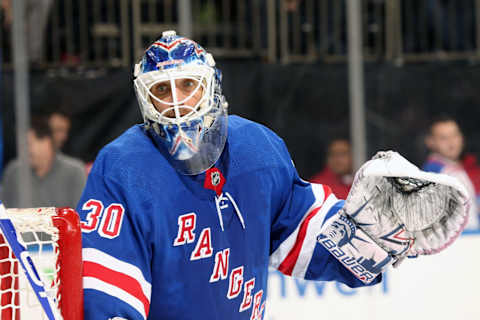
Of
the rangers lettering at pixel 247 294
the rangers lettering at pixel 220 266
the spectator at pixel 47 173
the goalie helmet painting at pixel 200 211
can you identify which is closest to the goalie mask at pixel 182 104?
the goalie helmet painting at pixel 200 211

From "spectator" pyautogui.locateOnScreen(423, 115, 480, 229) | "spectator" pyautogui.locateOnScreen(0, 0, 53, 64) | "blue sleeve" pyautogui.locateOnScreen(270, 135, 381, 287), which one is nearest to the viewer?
"blue sleeve" pyautogui.locateOnScreen(270, 135, 381, 287)

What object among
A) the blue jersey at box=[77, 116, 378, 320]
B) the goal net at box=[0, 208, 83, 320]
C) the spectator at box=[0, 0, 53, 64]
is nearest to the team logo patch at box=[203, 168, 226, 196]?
the blue jersey at box=[77, 116, 378, 320]

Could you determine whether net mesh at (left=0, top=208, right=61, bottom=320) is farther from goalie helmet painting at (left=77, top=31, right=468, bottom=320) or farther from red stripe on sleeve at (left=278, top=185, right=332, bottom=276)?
red stripe on sleeve at (left=278, top=185, right=332, bottom=276)

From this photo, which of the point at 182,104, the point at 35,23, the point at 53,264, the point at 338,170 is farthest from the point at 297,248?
the point at 35,23

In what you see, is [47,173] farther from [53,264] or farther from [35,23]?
[53,264]

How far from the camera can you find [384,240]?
207 centimetres

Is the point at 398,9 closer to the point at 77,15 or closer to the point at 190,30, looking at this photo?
the point at 190,30

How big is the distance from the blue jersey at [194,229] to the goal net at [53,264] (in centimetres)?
6

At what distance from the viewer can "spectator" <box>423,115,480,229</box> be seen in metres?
4.55

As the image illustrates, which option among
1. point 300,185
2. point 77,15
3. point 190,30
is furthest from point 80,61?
point 300,185

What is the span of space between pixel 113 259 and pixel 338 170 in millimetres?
2783

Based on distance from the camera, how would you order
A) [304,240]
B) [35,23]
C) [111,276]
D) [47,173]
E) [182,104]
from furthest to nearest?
[35,23] → [47,173] → [304,240] → [182,104] → [111,276]

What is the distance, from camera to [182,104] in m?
1.97

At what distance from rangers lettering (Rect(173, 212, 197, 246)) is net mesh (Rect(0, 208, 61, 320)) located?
30 cm
